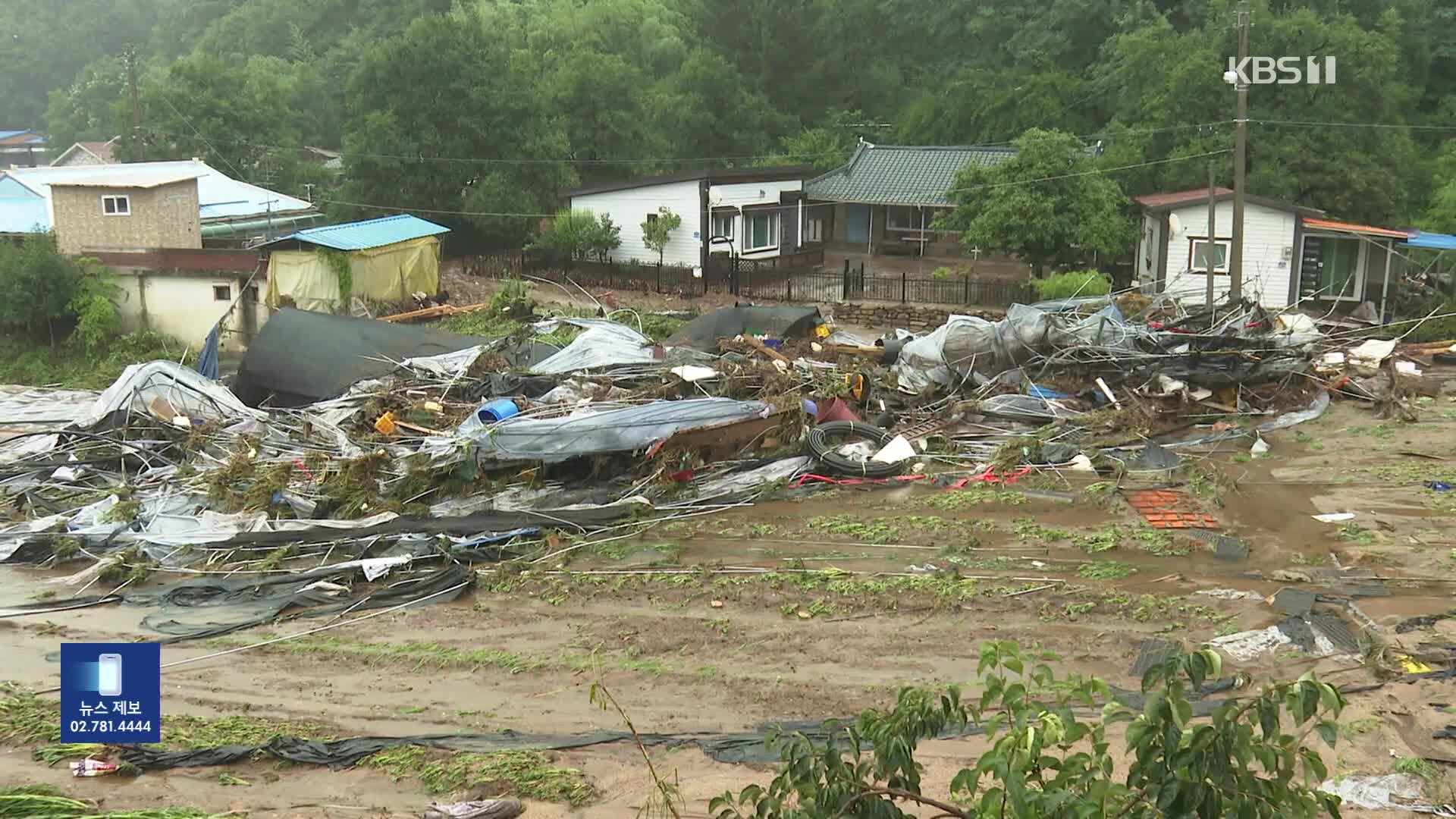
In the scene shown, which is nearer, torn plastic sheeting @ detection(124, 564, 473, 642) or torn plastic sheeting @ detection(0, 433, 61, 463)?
torn plastic sheeting @ detection(124, 564, 473, 642)

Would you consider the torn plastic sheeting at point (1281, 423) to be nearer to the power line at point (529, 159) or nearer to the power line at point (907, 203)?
the power line at point (907, 203)

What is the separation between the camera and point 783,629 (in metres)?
9.61

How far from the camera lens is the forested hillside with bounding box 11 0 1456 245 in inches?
1080

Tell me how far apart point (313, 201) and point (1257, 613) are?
33089 millimetres

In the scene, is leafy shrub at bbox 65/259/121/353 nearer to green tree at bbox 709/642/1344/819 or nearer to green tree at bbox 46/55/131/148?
green tree at bbox 709/642/1344/819

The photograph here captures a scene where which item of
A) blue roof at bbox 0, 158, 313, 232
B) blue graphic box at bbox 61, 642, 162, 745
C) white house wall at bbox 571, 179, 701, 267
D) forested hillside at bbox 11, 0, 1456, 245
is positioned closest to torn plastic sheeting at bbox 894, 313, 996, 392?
blue graphic box at bbox 61, 642, 162, 745

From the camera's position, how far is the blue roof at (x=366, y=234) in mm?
23969

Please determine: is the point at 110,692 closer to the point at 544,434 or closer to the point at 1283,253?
the point at 544,434

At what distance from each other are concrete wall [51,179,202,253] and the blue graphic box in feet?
73.0

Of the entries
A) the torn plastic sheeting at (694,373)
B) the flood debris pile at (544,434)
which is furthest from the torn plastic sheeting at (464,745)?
the torn plastic sheeting at (694,373)

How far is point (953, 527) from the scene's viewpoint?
12.0m

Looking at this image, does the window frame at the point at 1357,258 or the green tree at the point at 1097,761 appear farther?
the window frame at the point at 1357,258

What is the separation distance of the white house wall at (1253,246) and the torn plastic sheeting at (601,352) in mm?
11859

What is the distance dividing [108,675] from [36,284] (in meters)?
21.2
